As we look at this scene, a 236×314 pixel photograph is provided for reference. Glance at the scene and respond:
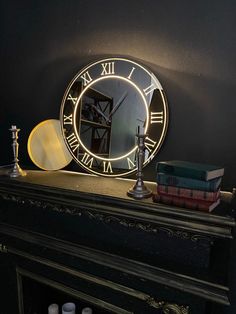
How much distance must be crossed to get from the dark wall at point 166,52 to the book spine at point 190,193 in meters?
0.35

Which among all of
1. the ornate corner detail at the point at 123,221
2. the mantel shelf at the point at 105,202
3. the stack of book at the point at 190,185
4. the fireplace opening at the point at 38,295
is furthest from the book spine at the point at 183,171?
the fireplace opening at the point at 38,295

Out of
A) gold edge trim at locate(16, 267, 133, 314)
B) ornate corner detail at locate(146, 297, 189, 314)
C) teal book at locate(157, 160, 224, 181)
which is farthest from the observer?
gold edge trim at locate(16, 267, 133, 314)

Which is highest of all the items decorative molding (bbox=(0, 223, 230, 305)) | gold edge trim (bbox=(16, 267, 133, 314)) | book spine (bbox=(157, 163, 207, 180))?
book spine (bbox=(157, 163, 207, 180))

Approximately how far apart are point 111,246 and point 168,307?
321mm

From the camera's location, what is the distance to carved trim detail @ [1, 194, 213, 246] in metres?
0.92

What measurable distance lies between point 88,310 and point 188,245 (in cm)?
84

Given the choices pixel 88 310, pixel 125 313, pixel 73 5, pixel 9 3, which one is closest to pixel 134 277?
pixel 125 313

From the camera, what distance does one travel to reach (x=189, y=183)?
2.93ft

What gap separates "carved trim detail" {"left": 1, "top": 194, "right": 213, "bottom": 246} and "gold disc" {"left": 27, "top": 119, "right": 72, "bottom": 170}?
0.87 feet

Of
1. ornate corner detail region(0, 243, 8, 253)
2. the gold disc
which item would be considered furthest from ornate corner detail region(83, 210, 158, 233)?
ornate corner detail region(0, 243, 8, 253)

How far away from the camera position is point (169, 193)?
37.0 inches

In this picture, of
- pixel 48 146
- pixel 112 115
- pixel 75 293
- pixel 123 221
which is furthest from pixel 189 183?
pixel 48 146

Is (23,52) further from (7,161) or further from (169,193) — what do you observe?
(169,193)

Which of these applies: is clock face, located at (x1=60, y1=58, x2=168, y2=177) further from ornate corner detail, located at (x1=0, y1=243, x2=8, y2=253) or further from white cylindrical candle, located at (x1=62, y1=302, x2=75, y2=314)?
white cylindrical candle, located at (x1=62, y1=302, x2=75, y2=314)
